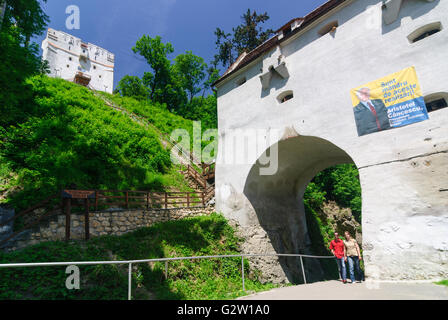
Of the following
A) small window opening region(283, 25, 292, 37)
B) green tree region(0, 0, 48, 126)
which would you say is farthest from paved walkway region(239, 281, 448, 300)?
small window opening region(283, 25, 292, 37)

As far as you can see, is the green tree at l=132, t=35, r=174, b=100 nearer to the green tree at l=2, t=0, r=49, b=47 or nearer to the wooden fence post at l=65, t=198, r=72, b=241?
the green tree at l=2, t=0, r=49, b=47

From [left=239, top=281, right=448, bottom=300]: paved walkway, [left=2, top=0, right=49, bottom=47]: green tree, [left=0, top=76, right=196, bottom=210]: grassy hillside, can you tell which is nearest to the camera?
[left=239, top=281, right=448, bottom=300]: paved walkway

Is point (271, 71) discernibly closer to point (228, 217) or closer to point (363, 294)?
point (228, 217)

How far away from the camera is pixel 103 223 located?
9.48 meters

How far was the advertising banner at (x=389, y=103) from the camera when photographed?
686 cm

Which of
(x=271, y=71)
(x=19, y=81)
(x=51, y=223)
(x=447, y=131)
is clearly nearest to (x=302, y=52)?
(x=271, y=71)

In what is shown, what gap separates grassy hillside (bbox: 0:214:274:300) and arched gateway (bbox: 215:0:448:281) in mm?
1571

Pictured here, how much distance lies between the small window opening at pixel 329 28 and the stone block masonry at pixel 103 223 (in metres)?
9.06

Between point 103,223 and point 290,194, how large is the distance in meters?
8.87

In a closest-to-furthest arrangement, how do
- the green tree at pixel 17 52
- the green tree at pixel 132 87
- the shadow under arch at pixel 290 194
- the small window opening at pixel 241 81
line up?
the green tree at pixel 17 52, the shadow under arch at pixel 290 194, the small window opening at pixel 241 81, the green tree at pixel 132 87

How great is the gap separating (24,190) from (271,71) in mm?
10704

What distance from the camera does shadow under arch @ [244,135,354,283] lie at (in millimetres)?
11102

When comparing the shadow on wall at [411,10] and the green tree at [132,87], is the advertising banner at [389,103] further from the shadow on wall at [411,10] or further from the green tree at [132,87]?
the green tree at [132,87]

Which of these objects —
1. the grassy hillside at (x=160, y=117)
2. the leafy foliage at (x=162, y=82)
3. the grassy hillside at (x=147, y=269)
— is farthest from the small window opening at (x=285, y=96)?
the leafy foliage at (x=162, y=82)
